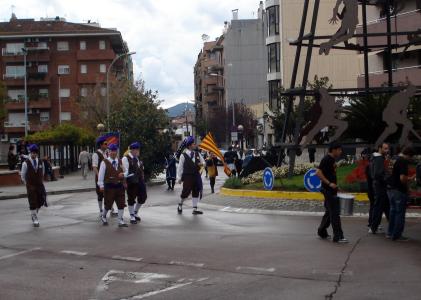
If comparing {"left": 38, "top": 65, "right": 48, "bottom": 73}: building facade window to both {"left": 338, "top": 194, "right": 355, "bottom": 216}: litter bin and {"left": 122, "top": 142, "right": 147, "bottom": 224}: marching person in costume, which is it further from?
{"left": 338, "top": 194, "right": 355, "bottom": 216}: litter bin

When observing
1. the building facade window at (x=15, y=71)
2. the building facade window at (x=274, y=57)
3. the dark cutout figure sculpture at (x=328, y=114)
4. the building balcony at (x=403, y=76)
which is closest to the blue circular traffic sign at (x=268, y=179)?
the dark cutout figure sculpture at (x=328, y=114)

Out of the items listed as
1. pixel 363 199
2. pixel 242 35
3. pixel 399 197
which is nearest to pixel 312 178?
pixel 363 199

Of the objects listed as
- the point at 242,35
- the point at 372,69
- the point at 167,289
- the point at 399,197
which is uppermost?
the point at 242,35

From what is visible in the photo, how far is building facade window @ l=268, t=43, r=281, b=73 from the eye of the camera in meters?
61.7

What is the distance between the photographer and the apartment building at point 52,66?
278 feet

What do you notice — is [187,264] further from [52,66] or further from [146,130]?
[52,66]

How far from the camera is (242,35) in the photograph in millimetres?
98000

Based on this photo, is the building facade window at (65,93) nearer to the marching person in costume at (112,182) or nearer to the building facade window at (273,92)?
the building facade window at (273,92)

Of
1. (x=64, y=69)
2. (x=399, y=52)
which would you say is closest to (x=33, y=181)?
(x=399, y=52)

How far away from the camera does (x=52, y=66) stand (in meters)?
86.3

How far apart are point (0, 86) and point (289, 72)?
79.5 ft

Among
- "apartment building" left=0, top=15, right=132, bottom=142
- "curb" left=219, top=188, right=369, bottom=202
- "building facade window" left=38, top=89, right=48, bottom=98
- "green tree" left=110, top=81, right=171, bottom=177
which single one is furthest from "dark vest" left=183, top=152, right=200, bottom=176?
"building facade window" left=38, top=89, right=48, bottom=98

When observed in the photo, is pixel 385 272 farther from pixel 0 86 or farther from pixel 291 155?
pixel 0 86

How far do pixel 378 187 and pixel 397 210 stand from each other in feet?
3.29
